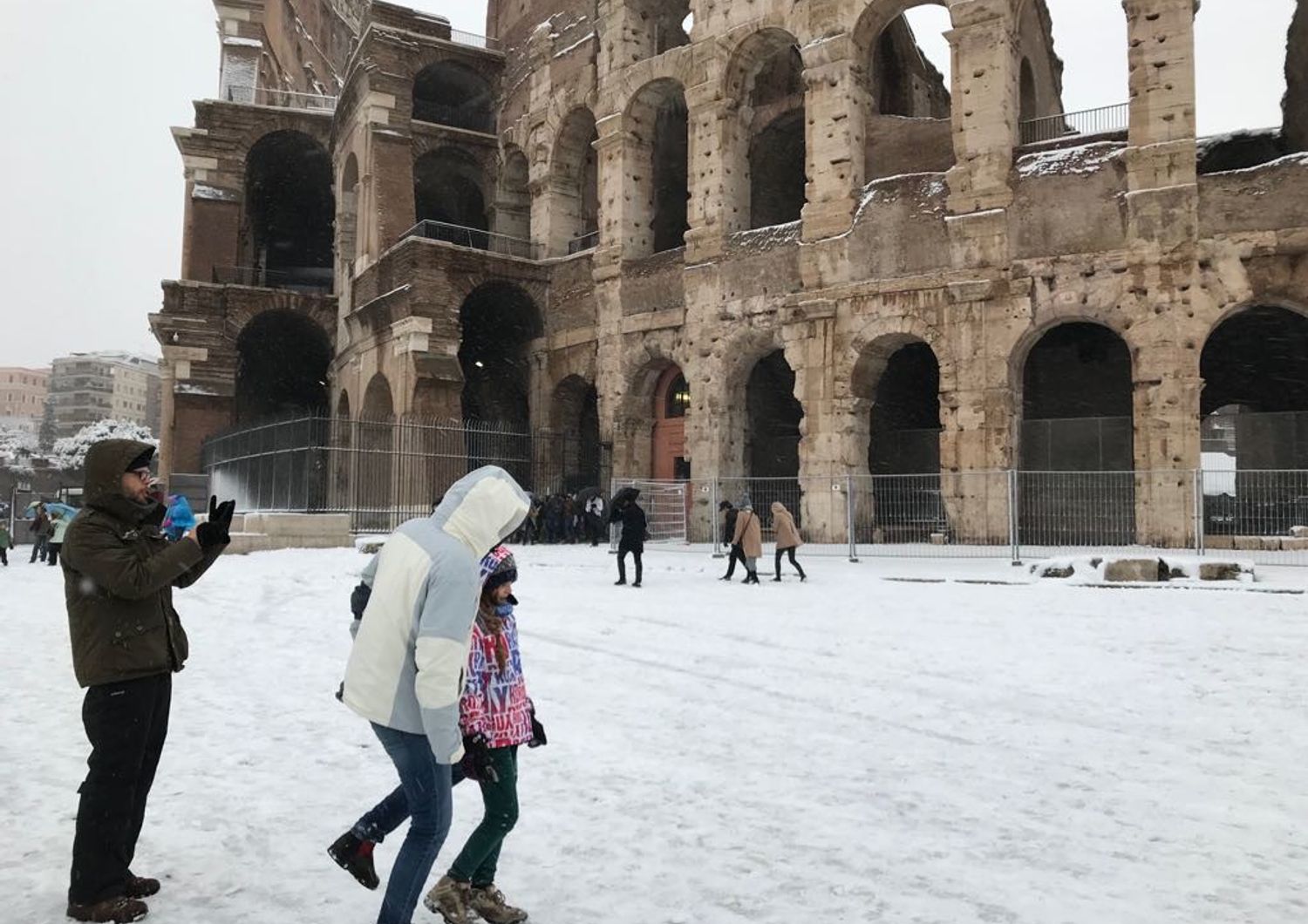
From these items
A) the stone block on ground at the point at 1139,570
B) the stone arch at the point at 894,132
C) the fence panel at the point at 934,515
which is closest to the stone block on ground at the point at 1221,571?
the stone block on ground at the point at 1139,570

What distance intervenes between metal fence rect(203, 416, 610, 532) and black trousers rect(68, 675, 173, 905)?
1583 cm

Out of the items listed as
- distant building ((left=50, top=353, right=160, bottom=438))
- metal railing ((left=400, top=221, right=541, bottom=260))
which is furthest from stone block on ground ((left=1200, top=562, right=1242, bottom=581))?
distant building ((left=50, top=353, right=160, bottom=438))

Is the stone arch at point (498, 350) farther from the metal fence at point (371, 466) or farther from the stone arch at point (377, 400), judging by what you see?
the metal fence at point (371, 466)

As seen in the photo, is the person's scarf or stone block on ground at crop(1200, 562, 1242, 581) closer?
the person's scarf

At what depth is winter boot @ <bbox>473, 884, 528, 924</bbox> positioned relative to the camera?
3.12m

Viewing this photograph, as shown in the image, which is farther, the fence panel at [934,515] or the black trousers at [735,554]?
the fence panel at [934,515]

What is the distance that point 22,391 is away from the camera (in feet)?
424

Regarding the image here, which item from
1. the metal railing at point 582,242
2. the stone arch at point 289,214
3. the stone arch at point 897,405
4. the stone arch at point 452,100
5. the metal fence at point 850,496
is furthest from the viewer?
the stone arch at point 289,214

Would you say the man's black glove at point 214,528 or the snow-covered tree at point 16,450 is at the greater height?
the snow-covered tree at point 16,450

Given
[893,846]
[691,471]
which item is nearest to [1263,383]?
[691,471]

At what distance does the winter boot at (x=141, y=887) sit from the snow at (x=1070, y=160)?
17367 mm

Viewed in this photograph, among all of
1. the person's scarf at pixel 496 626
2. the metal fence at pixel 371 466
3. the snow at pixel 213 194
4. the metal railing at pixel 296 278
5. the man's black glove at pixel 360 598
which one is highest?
the snow at pixel 213 194

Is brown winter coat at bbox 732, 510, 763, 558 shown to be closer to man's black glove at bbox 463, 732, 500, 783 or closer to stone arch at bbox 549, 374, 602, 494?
man's black glove at bbox 463, 732, 500, 783

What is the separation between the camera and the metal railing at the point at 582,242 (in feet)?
82.3
